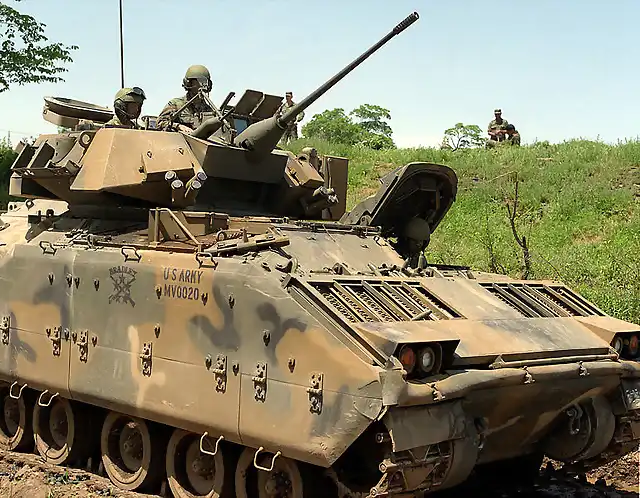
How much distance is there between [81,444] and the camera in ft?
30.5

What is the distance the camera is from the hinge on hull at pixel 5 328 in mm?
9680

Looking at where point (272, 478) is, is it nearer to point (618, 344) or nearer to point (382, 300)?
point (382, 300)

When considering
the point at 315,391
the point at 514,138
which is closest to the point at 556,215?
the point at 514,138

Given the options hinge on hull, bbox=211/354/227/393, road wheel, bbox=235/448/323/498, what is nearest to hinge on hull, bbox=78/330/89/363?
hinge on hull, bbox=211/354/227/393

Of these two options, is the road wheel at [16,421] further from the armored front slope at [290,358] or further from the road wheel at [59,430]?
the road wheel at [59,430]

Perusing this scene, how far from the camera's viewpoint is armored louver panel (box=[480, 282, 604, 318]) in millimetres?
8109

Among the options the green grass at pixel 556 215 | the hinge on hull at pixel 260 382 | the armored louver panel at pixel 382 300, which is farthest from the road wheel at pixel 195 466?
the green grass at pixel 556 215

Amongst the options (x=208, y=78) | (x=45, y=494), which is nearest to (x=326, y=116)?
(x=208, y=78)

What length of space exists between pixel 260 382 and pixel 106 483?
8.90 ft

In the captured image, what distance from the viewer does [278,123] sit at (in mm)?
9195

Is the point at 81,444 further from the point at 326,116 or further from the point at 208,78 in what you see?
the point at 326,116

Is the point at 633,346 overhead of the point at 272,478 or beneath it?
overhead

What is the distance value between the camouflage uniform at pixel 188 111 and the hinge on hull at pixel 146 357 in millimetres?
3170

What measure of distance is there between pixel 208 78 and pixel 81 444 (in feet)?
14.0
